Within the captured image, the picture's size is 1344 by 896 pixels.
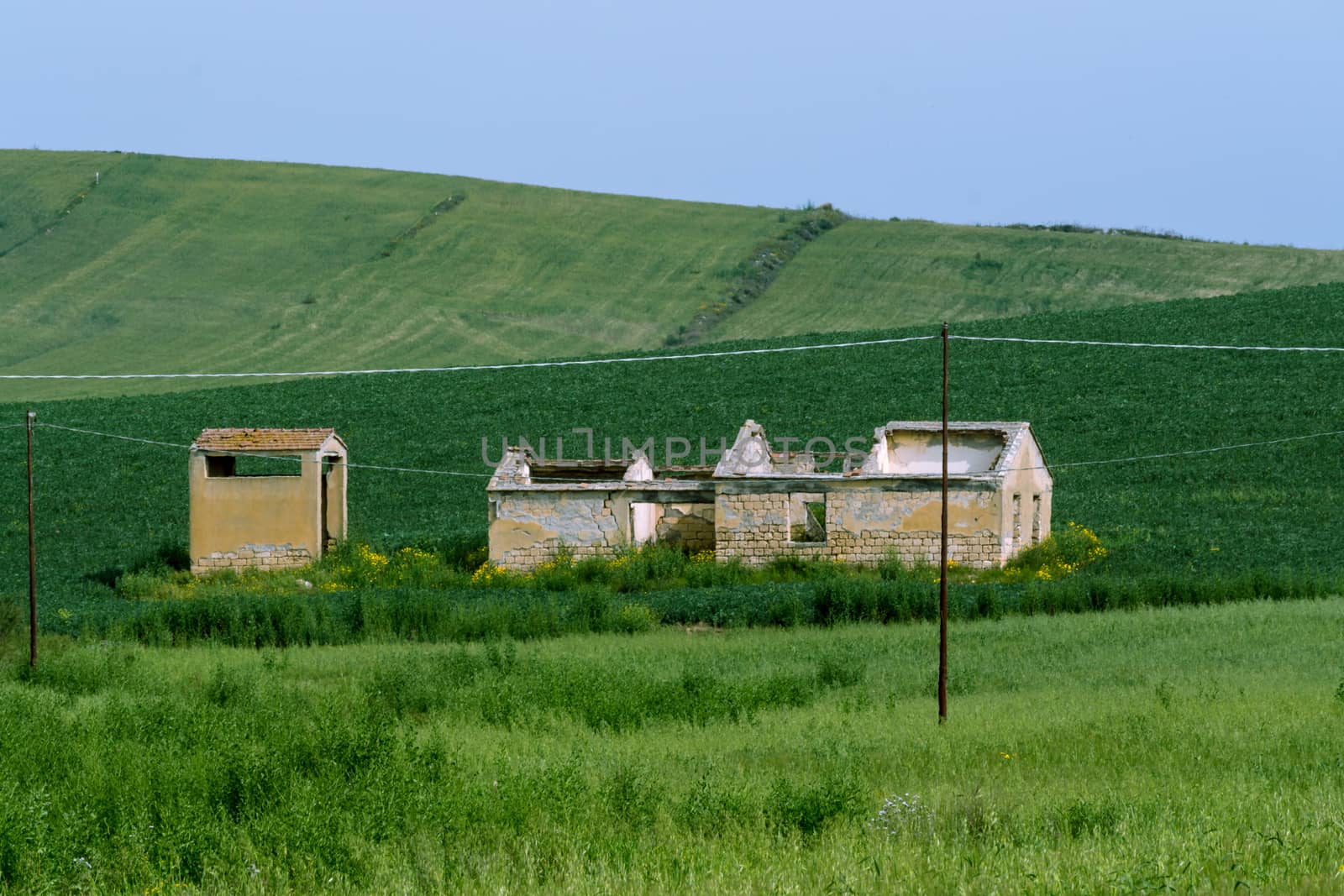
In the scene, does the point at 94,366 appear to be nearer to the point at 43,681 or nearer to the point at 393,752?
the point at 43,681

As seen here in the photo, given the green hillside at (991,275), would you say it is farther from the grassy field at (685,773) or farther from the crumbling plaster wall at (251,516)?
the grassy field at (685,773)

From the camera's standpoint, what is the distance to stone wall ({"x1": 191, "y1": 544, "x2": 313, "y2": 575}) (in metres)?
38.0

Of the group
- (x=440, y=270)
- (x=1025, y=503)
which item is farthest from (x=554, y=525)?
(x=440, y=270)

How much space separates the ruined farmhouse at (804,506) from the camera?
35906mm

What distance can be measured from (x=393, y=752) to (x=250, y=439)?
76.6 feet

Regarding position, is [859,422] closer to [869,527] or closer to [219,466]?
[869,527]

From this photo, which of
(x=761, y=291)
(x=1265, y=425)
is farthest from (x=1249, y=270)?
(x=1265, y=425)

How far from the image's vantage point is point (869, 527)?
119 ft

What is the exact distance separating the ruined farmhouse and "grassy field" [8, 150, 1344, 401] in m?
42.0

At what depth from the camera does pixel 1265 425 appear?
179 ft

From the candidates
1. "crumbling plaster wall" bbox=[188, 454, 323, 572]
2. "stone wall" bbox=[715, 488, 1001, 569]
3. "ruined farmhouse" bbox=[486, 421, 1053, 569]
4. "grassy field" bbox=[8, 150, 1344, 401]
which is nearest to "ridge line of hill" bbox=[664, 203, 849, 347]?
"grassy field" bbox=[8, 150, 1344, 401]

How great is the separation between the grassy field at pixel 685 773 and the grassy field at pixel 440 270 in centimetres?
5643

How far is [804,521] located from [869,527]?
3393 mm

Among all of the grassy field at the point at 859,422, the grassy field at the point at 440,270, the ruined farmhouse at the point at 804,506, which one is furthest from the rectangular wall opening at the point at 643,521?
the grassy field at the point at 440,270
